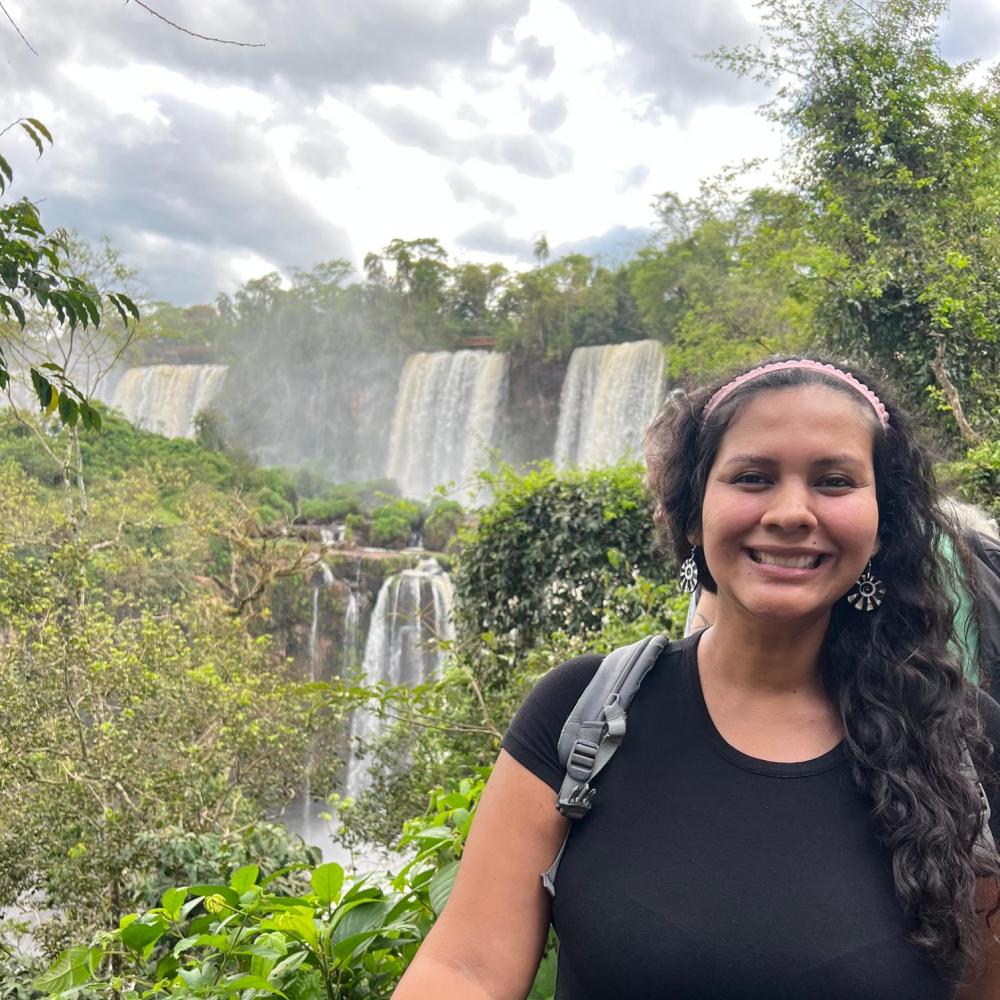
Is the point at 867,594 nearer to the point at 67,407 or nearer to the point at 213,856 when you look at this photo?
the point at 67,407

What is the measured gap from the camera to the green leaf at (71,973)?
3.98ft

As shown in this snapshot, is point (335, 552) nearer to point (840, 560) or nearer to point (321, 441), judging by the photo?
point (321, 441)

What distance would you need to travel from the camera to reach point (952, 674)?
95 cm

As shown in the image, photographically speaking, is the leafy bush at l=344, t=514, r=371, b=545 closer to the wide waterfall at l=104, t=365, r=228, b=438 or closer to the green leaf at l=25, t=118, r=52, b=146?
the wide waterfall at l=104, t=365, r=228, b=438

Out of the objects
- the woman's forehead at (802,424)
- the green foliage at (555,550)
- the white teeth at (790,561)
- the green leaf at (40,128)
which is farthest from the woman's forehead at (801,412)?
the green foliage at (555,550)

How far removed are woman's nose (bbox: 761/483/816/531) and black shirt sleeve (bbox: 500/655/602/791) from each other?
0.25 meters

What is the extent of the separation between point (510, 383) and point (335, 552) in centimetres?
694

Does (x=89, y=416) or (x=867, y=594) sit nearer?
(x=867, y=594)

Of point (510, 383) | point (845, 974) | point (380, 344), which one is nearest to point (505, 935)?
point (845, 974)

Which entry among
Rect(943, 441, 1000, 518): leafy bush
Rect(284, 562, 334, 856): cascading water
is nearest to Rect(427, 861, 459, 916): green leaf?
Rect(943, 441, 1000, 518): leafy bush

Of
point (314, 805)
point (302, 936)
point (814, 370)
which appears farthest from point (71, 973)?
point (314, 805)

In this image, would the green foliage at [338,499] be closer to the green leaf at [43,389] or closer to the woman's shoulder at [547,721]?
the green leaf at [43,389]

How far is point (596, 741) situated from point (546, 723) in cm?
5

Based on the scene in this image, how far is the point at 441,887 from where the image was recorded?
111cm
